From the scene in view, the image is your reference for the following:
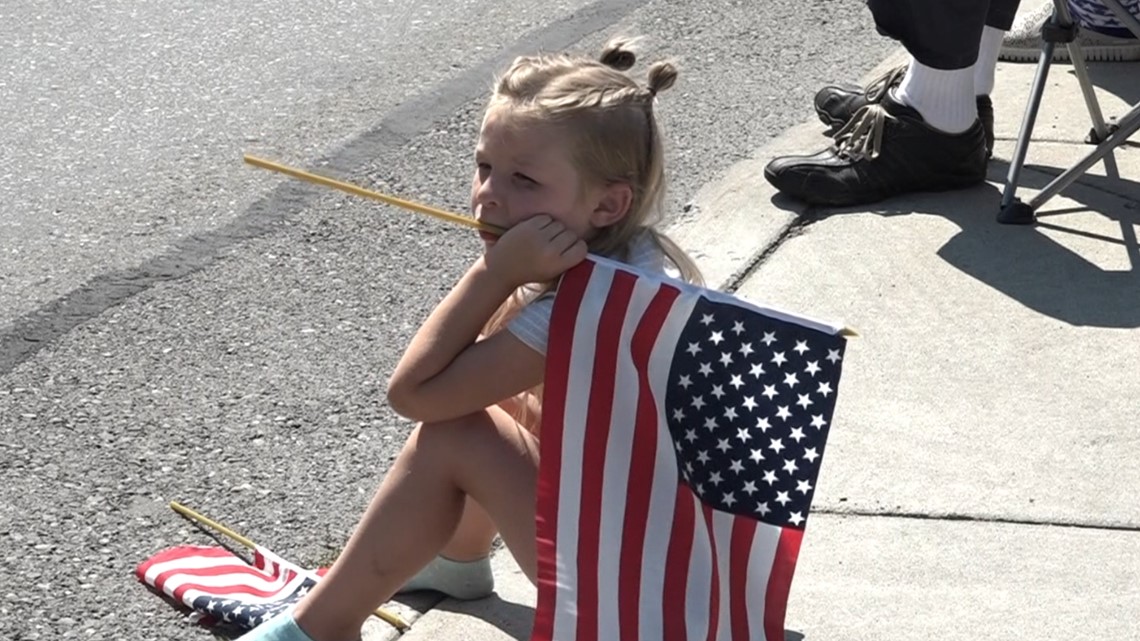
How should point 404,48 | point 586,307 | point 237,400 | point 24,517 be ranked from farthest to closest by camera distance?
point 404,48 → point 237,400 → point 24,517 → point 586,307

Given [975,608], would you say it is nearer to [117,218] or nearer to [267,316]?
[267,316]

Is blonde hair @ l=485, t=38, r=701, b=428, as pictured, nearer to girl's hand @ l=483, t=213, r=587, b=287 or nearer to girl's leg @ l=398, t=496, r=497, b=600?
girl's hand @ l=483, t=213, r=587, b=287

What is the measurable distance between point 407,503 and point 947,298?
1.79 meters

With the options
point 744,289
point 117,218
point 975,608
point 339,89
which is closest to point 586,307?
point 975,608

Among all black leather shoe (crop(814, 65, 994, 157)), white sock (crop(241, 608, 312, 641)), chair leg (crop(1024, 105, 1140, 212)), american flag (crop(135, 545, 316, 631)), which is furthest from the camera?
black leather shoe (crop(814, 65, 994, 157))

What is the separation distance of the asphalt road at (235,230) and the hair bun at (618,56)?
1012 millimetres

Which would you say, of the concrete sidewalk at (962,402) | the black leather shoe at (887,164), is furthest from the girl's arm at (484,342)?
the black leather shoe at (887,164)

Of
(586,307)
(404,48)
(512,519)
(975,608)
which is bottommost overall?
(404,48)

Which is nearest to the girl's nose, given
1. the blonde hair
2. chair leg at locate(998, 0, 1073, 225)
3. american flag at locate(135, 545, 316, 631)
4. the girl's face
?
the girl's face

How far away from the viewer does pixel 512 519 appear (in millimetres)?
2689

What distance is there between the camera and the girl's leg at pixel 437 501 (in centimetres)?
266

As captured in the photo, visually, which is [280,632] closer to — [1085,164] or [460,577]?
[460,577]

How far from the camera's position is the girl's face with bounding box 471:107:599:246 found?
2645 millimetres

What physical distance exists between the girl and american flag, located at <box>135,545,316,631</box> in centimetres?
25
